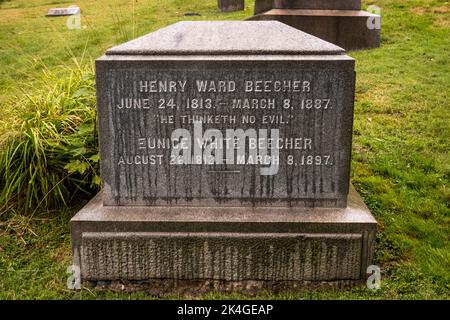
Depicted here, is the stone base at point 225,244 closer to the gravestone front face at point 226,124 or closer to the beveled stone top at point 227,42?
the gravestone front face at point 226,124

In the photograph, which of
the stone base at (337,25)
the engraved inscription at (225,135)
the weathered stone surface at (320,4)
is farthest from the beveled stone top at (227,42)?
the weathered stone surface at (320,4)

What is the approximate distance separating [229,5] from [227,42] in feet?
35.6

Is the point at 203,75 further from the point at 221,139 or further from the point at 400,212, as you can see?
the point at 400,212

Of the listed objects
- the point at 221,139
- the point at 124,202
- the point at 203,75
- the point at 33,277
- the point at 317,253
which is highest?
the point at 203,75

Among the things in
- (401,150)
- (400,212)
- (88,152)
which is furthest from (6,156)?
(401,150)

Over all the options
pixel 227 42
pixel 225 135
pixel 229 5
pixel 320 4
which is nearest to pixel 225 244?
pixel 225 135

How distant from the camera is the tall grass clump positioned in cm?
413

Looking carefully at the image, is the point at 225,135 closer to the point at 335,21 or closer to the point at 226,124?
the point at 226,124

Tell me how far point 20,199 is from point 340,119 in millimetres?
2621

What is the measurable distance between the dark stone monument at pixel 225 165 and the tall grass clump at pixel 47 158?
0.87 meters

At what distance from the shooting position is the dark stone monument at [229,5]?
13.6 metres

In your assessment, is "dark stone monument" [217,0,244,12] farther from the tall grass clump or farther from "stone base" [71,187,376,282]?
"stone base" [71,187,376,282]

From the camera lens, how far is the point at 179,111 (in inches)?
129

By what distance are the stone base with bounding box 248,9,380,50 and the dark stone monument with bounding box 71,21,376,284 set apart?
604cm
